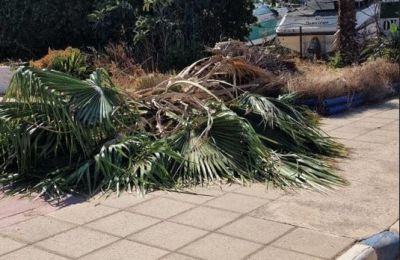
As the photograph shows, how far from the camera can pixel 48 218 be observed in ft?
18.3

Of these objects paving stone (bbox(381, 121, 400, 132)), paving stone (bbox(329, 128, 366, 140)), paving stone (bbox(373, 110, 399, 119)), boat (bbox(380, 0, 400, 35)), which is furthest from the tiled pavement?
boat (bbox(380, 0, 400, 35))

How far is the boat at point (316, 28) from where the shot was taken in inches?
537

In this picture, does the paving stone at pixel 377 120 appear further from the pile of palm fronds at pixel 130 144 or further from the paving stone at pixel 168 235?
the paving stone at pixel 168 235

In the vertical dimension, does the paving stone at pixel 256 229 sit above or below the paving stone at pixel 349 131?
above

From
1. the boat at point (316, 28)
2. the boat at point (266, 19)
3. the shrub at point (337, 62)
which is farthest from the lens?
the boat at point (266, 19)

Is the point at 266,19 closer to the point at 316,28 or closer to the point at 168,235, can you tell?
the point at 316,28

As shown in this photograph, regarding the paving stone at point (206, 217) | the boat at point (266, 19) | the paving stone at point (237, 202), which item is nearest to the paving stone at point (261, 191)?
the paving stone at point (237, 202)

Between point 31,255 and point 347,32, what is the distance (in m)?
9.42

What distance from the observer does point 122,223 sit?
5398mm

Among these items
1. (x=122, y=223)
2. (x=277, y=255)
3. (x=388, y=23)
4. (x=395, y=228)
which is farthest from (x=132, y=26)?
(x=277, y=255)

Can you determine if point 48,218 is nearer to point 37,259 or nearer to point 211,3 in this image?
point 37,259

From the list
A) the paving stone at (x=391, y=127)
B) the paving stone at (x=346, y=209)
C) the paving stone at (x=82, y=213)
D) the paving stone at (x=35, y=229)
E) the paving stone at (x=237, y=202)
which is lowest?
the paving stone at (x=391, y=127)

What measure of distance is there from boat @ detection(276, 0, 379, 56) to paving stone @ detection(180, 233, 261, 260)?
9.14 metres

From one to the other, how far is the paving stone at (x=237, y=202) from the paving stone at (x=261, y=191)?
112 mm
